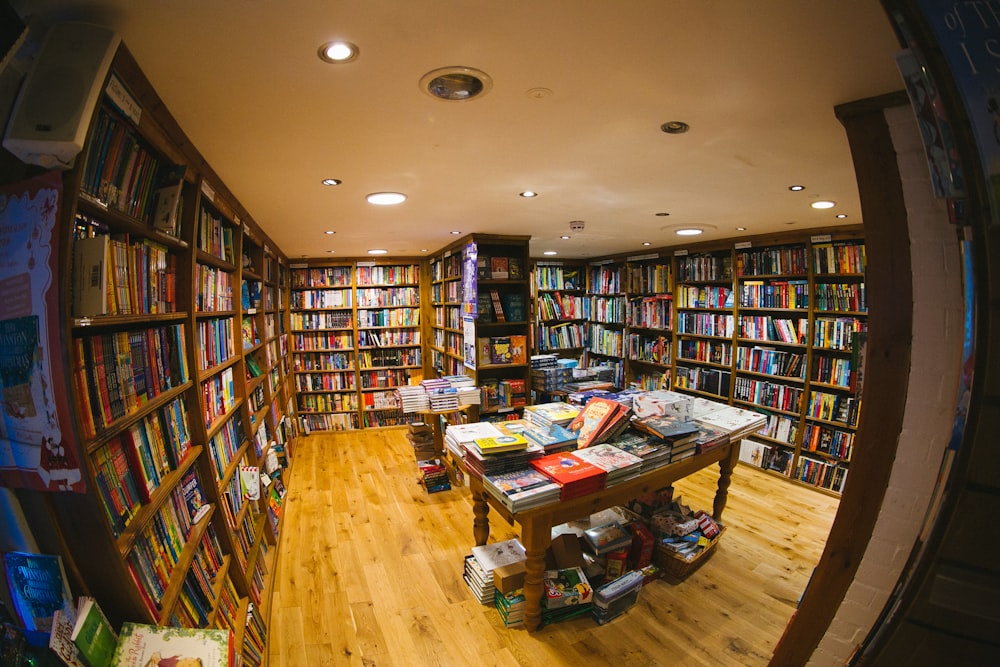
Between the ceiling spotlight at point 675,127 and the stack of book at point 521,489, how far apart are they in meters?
1.55

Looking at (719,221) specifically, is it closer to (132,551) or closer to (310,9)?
(310,9)

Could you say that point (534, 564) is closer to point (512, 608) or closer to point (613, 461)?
point (512, 608)

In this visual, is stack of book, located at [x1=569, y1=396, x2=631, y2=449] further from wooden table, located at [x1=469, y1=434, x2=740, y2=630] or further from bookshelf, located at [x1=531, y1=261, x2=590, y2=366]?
bookshelf, located at [x1=531, y1=261, x2=590, y2=366]

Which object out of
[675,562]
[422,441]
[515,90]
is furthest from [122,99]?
[422,441]

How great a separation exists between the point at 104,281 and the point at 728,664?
2760 mm

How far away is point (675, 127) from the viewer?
139 cm

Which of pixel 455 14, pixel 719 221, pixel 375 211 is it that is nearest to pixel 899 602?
pixel 455 14

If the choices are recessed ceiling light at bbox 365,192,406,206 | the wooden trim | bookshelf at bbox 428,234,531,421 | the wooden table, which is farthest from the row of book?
bookshelf at bbox 428,234,531,421

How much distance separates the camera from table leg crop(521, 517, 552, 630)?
6.14 ft

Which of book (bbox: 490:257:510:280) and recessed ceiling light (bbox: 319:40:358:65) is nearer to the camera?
recessed ceiling light (bbox: 319:40:358:65)

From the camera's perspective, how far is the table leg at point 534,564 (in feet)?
6.14

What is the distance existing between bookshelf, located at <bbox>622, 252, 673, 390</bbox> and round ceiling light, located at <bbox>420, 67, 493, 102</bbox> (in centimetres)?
438

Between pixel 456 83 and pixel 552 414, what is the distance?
2064 mm

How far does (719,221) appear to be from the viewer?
10.5 ft
